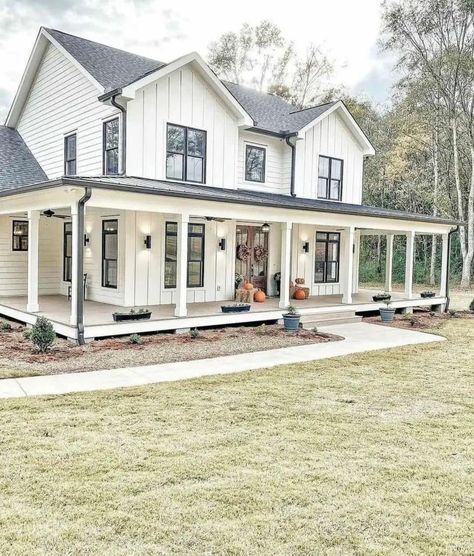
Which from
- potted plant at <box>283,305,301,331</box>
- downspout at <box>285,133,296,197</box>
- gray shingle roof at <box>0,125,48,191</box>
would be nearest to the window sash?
gray shingle roof at <box>0,125,48,191</box>

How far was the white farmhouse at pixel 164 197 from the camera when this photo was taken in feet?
36.2

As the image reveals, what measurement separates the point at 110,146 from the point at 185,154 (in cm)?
194

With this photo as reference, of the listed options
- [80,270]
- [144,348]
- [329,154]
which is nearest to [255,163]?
[329,154]

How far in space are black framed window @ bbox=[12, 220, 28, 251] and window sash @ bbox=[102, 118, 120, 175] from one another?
3.42 metres

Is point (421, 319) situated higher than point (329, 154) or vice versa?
point (329, 154)

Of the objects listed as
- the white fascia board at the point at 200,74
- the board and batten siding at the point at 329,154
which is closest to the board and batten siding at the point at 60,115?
the white fascia board at the point at 200,74

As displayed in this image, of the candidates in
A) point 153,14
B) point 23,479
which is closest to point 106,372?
point 23,479

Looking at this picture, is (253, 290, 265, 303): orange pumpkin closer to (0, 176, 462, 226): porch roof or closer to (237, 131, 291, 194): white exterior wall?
(0, 176, 462, 226): porch roof

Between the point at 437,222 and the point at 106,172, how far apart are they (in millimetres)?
10630

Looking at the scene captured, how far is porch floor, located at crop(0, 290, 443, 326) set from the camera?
10820 mm

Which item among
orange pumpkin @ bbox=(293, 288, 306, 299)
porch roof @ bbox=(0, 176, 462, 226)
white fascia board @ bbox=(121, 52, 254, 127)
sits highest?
white fascia board @ bbox=(121, 52, 254, 127)

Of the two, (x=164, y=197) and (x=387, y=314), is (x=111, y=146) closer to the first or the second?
(x=164, y=197)

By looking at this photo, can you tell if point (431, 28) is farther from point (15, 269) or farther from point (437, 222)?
point (15, 269)

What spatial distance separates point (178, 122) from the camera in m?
13.1
